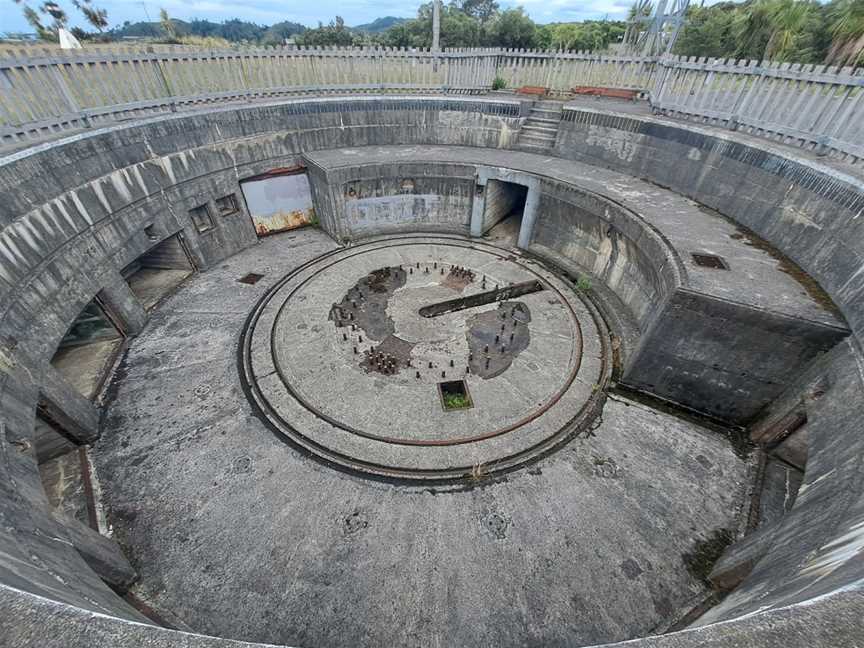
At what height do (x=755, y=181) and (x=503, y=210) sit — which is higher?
(x=755, y=181)

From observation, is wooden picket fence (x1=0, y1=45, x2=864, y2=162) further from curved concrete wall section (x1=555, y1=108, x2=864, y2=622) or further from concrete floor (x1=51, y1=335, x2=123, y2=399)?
concrete floor (x1=51, y1=335, x2=123, y2=399)

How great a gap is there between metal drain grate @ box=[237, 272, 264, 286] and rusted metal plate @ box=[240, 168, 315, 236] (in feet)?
12.8

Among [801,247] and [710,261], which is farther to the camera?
[710,261]

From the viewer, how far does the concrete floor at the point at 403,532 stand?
7520 millimetres

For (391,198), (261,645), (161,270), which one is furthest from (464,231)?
(261,645)

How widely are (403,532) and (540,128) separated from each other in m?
21.4

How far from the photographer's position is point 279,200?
65.6 feet

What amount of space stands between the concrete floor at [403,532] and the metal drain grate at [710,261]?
485 centimetres

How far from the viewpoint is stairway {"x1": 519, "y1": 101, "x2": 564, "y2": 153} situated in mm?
20656

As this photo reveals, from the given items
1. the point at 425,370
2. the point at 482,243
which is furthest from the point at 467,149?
the point at 425,370

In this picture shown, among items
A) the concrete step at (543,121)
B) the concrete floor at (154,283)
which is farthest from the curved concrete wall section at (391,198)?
the concrete floor at (154,283)

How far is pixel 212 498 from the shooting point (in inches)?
367

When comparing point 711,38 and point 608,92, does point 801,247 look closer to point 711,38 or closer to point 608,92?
point 608,92

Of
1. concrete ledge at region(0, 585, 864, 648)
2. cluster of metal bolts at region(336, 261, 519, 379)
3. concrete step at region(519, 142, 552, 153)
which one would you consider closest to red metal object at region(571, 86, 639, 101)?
concrete step at region(519, 142, 552, 153)
